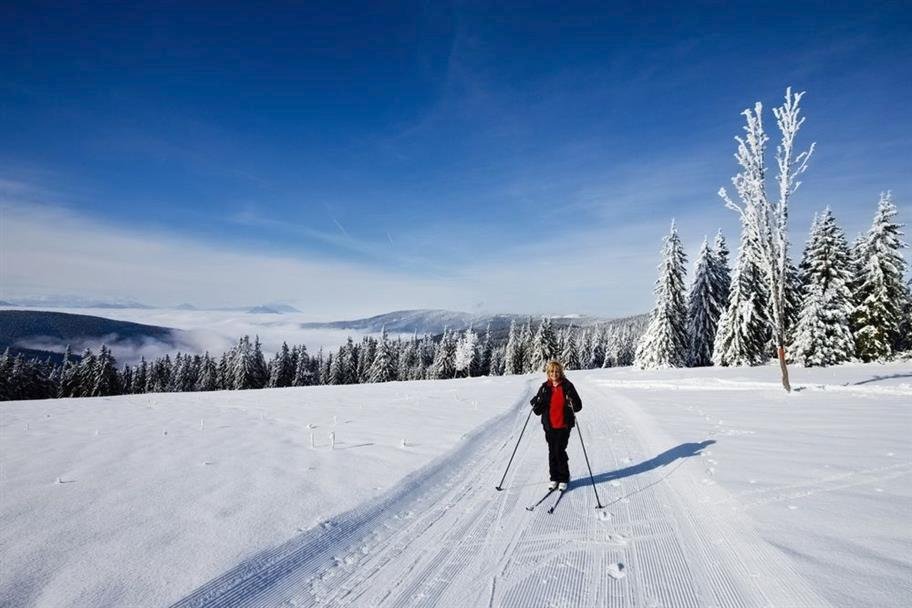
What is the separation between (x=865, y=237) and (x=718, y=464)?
1479 inches

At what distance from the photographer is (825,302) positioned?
30.1m

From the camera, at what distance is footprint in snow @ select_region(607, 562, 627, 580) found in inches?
179

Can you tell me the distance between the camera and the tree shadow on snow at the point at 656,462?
8.04 meters

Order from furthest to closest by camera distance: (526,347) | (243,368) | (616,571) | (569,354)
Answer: (569,354) → (526,347) → (243,368) → (616,571)

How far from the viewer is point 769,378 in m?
23.1

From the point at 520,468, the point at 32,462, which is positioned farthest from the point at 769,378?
the point at 32,462

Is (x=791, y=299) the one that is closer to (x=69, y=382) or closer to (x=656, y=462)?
(x=656, y=462)

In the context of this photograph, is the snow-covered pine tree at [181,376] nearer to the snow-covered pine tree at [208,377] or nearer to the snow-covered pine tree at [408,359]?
the snow-covered pine tree at [208,377]

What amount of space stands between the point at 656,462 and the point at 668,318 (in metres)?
34.5

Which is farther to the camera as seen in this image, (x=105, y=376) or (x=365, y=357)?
(x=365, y=357)

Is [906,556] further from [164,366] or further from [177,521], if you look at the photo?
[164,366]

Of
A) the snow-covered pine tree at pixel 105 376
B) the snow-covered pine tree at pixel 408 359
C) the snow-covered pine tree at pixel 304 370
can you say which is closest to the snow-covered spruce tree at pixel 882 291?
the snow-covered pine tree at pixel 408 359

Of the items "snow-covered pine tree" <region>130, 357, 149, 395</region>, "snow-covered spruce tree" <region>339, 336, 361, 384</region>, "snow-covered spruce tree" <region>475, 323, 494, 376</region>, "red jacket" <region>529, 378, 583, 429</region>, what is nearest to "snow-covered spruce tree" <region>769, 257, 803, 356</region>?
"red jacket" <region>529, 378, 583, 429</region>

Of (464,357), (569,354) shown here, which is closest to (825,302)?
(569,354)
